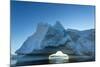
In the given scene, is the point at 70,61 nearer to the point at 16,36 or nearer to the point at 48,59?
the point at 48,59

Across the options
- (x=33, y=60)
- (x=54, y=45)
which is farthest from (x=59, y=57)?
(x=33, y=60)

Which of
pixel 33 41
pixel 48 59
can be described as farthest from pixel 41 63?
Answer: pixel 33 41

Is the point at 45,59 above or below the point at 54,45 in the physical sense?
below

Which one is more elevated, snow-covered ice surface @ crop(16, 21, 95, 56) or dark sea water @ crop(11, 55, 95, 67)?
snow-covered ice surface @ crop(16, 21, 95, 56)

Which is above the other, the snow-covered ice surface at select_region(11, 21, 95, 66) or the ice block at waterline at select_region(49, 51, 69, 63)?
the snow-covered ice surface at select_region(11, 21, 95, 66)

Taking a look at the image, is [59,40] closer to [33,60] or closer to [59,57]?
[59,57]

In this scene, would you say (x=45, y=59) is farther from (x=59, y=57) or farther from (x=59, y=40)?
(x=59, y=40)

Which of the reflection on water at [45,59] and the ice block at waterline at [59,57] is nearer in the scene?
the reflection on water at [45,59]

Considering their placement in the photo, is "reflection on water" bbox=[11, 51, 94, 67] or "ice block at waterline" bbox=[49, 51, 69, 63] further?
"ice block at waterline" bbox=[49, 51, 69, 63]

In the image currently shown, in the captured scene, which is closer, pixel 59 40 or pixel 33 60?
pixel 33 60

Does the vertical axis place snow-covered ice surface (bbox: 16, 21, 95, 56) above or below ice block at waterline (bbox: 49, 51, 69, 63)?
above

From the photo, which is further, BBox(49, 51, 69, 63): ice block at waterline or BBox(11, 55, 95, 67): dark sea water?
BBox(49, 51, 69, 63): ice block at waterline
